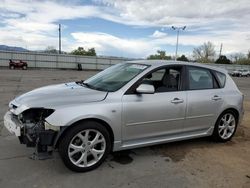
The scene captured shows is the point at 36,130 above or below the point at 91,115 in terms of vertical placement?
below

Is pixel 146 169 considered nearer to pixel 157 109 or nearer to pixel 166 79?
pixel 157 109

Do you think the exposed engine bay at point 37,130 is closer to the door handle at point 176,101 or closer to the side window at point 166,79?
the side window at point 166,79

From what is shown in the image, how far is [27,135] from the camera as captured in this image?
3.94 metres

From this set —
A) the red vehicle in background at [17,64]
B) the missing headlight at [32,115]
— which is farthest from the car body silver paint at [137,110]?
the red vehicle in background at [17,64]

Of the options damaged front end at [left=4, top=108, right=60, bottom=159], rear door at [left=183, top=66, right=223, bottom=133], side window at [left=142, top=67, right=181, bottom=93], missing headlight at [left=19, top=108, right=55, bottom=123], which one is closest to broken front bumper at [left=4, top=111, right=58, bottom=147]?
damaged front end at [left=4, top=108, right=60, bottom=159]

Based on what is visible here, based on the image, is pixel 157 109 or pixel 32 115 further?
pixel 157 109

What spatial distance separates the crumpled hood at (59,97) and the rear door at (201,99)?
169 cm

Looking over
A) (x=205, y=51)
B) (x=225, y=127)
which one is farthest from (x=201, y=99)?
(x=205, y=51)

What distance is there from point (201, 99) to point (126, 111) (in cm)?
161

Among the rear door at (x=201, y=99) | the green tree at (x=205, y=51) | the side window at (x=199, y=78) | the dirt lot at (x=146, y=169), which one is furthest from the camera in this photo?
the green tree at (x=205, y=51)

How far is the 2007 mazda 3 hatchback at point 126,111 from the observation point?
3.96 m

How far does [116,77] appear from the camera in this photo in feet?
16.4

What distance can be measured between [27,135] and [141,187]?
1.68 metres

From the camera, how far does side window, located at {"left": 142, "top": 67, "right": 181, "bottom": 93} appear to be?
5.03 m
